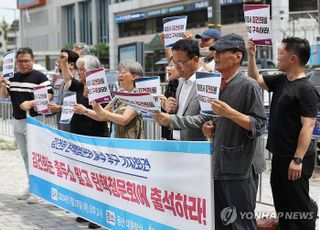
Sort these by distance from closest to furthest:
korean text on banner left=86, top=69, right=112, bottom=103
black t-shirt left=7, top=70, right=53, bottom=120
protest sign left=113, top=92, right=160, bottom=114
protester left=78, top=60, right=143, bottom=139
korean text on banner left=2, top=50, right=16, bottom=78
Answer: protest sign left=113, top=92, right=160, bottom=114, korean text on banner left=86, top=69, right=112, bottom=103, protester left=78, top=60, right=143, bottom=139, korean text on banner left=2, top=50, right=16, bottom=78, black t-shirt left=7, top=70, right=53, bottom=120

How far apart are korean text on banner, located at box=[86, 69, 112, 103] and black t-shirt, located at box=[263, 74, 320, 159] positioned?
5.53ft

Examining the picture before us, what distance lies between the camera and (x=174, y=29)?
676cm

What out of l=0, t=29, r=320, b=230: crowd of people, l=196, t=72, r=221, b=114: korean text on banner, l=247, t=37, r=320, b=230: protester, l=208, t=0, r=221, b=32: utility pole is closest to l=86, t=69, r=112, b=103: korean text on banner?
l=0, t=29, r=320, b=230: crowd of people

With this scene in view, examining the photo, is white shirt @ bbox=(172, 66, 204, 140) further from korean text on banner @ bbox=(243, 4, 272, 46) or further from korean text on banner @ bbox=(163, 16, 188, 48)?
korean text on banner @ bbox=(163, 16, 188, 48)

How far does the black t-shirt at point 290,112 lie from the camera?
14.9ft

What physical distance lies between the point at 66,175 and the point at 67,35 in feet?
331

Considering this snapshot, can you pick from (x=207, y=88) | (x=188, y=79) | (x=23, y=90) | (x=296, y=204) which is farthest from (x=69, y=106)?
(x=296, y=204)

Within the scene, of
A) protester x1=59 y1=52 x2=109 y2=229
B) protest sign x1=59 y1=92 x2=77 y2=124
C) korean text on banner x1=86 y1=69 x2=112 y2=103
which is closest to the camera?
korean text on banner x1=86 y1=69 x2=112 y2=103

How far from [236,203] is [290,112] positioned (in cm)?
88

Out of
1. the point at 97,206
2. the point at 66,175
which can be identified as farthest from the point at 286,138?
the point at 66,175

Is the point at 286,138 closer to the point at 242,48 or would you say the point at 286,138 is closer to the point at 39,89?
the point at 242,48

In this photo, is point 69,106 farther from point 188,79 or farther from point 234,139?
point 234,139

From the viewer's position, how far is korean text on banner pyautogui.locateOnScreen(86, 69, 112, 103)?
558 cm

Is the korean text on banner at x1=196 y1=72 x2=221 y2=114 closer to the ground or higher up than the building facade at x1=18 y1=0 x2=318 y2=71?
closer to the ground
